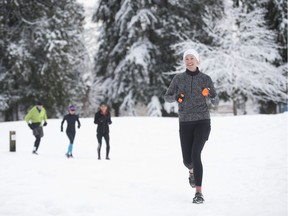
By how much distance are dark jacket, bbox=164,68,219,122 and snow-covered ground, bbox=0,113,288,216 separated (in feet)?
3.85

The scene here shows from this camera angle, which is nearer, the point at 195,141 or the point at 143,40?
the point at 195,141

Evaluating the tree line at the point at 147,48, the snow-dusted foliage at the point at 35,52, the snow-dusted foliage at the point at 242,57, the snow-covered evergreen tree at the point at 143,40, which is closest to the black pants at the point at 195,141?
the snow-dusted foliage at the point at 242,57

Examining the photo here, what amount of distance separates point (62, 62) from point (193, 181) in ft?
68.8

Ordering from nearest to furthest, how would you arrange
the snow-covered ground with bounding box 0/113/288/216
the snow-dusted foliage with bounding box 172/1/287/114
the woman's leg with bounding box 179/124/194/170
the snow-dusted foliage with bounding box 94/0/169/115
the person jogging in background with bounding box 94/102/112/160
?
the snow-covered ground with bounding box 0/113/288/216, the woman's leg with bounding box 179/124/194/170, the person jogging in background with bounding box 94/102/112/160, the snow-dusted foliage with bounding box 172/1/287/114, the snow-dusted foliage with bounding box 94/0/169/115

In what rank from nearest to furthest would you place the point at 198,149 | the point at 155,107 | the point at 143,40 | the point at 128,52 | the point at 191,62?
1. the point at 198,149
2. the point at 191,62
3. the point at 155,107
4. the point at 128,52
5. the point at 143,40

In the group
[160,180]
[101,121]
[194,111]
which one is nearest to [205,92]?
[194,111]

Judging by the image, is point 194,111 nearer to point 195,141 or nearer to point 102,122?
point 195,141

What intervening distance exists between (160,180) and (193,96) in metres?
2.69

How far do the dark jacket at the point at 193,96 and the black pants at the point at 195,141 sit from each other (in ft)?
0.31

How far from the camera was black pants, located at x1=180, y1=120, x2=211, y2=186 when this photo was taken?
5.20 metres

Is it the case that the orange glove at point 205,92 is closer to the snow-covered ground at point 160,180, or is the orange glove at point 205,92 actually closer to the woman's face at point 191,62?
the woman's face at point 191,62

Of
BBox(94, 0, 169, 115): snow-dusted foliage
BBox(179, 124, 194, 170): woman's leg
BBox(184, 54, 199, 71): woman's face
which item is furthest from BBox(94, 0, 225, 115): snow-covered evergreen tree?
BBox(179, 124, 194, 170): woman's leg

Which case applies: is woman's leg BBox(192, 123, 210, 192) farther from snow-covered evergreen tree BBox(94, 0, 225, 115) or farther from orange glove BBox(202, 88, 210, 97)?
snow-covered evergreen tree BBox(94, 0, 225, 115)

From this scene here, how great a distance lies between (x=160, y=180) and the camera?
748 centimetres
